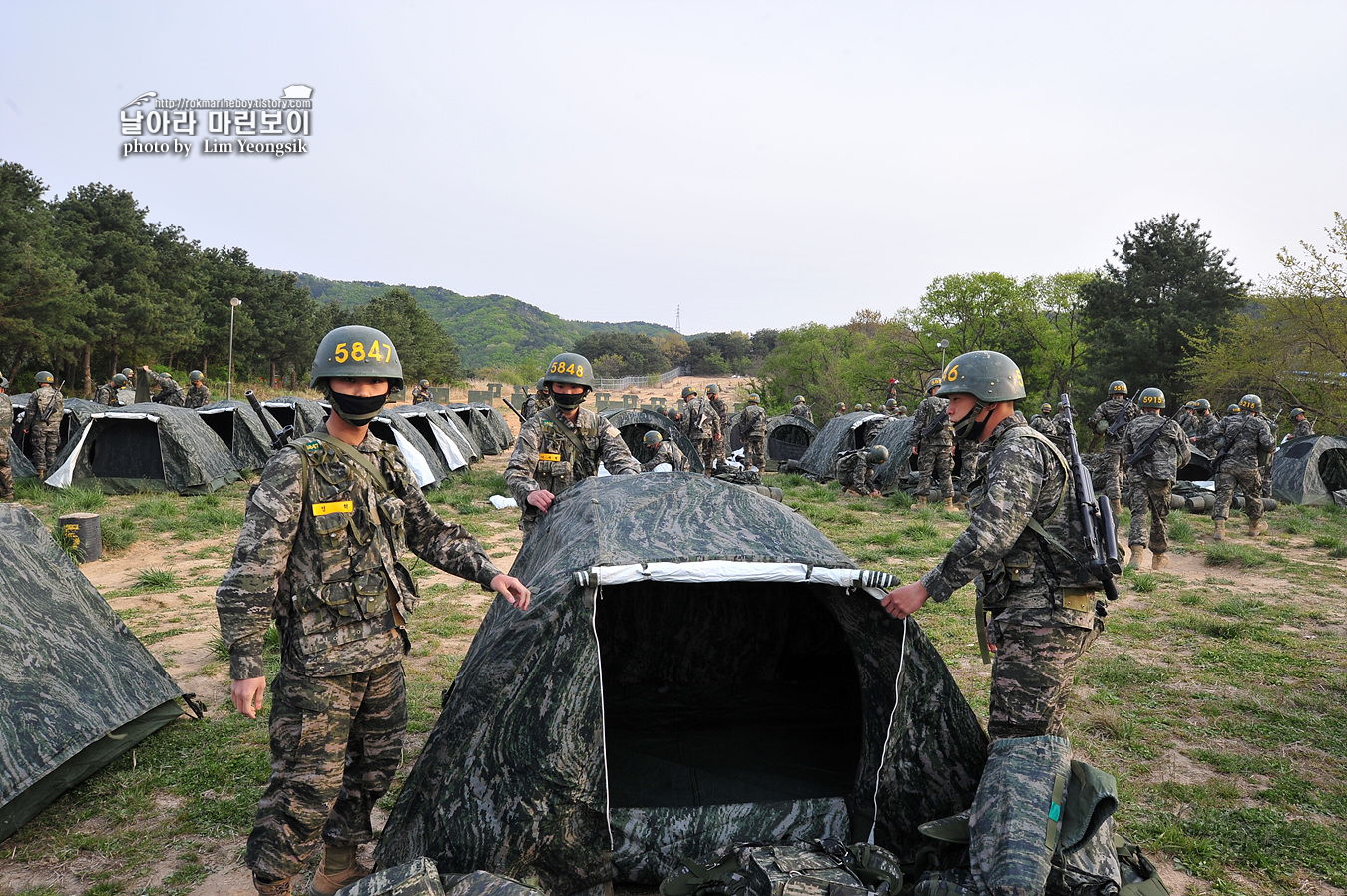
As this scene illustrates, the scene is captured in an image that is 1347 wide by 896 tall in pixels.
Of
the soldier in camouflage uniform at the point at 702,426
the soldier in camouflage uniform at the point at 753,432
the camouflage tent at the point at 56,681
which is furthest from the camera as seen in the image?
the soldier in camouflage uniform at the point at 753,432

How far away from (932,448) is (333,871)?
11.5 meters

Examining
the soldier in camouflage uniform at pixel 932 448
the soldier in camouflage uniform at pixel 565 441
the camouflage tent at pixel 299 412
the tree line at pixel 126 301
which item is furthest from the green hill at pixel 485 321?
the soldier in camouflage uniform at pixel 565 441

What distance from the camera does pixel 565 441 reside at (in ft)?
18.2

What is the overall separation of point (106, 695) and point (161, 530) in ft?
22.8

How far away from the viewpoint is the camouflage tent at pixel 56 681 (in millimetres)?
3375

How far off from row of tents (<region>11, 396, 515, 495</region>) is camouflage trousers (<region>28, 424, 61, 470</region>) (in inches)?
8.8

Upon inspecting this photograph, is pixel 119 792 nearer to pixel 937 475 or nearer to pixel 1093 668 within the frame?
pixel 1093 668

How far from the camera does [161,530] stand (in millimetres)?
9820

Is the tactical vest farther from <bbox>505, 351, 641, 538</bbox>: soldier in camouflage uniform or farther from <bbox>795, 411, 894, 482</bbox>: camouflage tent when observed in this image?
<bbox>795, 411, 894, 482</bbox>: camouflage tent

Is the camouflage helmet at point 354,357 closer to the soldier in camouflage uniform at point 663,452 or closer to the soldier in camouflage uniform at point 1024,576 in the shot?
the soldier in camouflage uniform at point 1024,576

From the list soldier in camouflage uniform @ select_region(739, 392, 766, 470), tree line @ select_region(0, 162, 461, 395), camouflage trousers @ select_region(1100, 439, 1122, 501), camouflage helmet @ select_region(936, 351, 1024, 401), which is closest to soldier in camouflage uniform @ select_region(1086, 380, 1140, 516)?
camouflage trousers @ select_region(1100, 439, 1122, 501)

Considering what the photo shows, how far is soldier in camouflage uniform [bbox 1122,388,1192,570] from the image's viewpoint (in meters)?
8.85

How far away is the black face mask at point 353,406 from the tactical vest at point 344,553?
0.12 meters

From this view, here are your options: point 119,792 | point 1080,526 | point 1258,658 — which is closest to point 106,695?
point 119,792
